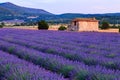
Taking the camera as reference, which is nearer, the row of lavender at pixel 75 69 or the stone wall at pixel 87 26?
the row of lavender at pixel 75 69

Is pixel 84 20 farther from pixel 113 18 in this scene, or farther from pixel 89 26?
pixel 113 18

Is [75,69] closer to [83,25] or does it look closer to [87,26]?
[83,25]

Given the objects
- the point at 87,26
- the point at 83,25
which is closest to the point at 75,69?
the point at 83,25

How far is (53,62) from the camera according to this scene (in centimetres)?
714

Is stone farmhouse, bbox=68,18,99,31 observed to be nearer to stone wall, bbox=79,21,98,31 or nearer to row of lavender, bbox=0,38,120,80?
stone wall, bbox=79,21,98,31

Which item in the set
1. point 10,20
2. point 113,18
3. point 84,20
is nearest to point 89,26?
point 84,20

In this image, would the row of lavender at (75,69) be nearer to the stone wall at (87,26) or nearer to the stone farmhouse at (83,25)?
the stone farmhouse at (83,25)

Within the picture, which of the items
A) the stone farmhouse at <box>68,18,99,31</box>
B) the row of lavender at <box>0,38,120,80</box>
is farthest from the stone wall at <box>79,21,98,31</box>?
the row of lavender at <box>0,38,120,80</box>

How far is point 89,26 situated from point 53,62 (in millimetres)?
44027

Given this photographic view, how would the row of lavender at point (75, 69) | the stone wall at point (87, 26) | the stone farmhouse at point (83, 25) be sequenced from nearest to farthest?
the row of lavender at point (75, 69), the stone farmhouse at point (83, 25), the stone wall at point (87, 26)

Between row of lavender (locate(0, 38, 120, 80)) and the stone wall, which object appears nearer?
row of lavender (locate(0, 38, 120, 80))

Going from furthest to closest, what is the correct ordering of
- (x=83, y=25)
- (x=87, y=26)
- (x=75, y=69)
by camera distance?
(x=87, y=26)
(x=83, y=25)
(x=75, y=69)

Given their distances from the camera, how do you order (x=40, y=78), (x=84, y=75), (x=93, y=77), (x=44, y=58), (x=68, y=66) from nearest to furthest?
(x=40, y=78) → (x=93, y=77) → (x=84, y=75) → (x=68, y=66) → (x=44, y=58)

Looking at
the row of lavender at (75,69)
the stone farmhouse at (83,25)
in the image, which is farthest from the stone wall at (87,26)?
the row of lavender at (75,69)
